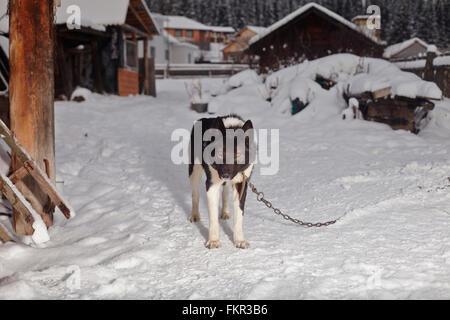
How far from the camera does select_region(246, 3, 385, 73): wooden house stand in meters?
21.5

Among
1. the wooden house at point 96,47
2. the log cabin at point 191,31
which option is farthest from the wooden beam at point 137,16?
the log cabin at point 191,31

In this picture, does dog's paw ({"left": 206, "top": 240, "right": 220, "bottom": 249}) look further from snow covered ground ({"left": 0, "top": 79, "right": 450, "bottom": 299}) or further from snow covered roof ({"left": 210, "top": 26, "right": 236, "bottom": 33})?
snow covered roof ({"left": 210, "top": 26, "right": 236, "bottom": 33})

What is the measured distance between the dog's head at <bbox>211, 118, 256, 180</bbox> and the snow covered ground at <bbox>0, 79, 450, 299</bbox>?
820mm

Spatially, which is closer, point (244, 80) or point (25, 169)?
point (25, 169)

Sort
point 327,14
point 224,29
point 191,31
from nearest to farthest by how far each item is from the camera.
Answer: point 327,14
point 191,31
point 224,29

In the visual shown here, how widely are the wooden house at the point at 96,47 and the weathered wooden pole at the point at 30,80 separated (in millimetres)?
10961

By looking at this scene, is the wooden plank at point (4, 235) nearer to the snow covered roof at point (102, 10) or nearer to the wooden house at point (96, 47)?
the wooden house at point (96, 47)

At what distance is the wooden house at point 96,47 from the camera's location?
14.5 m

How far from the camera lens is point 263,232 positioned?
4.14 meters

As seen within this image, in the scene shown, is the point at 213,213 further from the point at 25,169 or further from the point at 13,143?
the point at 13,143

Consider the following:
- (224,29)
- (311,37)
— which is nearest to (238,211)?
(311,37)

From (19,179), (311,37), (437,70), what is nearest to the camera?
(19,179)

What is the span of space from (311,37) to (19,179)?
71.9 feet

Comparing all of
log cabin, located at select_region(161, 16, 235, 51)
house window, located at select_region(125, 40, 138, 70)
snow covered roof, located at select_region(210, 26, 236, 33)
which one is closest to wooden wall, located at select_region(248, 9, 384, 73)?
house window, located at select_region(125, 40, 138, 70)
